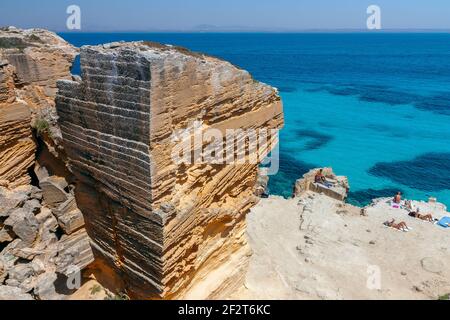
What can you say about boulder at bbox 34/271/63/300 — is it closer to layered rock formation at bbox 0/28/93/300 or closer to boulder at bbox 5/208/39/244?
layered rock formation at bbox 0/28/93/300

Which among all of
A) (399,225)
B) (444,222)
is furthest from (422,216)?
(399,225)

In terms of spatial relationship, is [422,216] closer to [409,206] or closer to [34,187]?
[409,206]

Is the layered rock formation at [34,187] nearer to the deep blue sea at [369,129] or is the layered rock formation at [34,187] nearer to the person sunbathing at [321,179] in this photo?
the person sunbathing at [321,179]

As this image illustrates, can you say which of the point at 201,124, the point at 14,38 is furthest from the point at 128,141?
the point at 14,38

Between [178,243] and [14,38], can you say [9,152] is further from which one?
[178,243]

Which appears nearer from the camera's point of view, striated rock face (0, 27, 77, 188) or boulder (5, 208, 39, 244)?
boulder (5, 208, 39, 244)

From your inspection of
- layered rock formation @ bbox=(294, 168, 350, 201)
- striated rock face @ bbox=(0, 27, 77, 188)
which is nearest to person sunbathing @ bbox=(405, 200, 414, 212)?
layered rock formation @ bbox=(294, 168, 350, 201)
